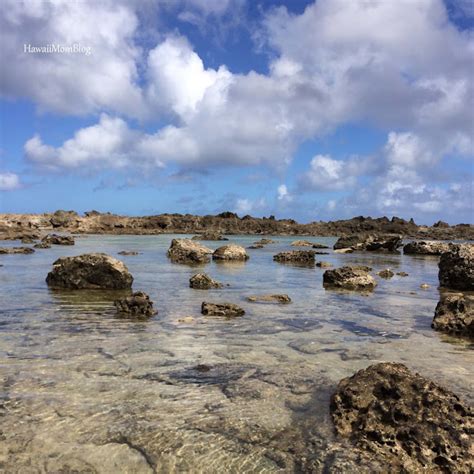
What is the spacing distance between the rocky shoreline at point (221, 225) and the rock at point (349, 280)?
66663 millimetres

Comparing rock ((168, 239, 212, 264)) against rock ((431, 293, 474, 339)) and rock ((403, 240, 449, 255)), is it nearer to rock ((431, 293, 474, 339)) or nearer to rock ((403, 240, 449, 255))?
rock ((431, 293, 474, 339))

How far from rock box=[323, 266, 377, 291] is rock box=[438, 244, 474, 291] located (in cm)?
380

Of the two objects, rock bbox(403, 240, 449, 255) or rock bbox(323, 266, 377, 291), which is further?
rock bbox(403, 240, 449, 255)

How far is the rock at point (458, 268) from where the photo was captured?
2039 centimetres

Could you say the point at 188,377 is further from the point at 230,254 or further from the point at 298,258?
the point at 298,258

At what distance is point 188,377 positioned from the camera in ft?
25.4

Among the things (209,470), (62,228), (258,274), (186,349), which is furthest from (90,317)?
(62,228)

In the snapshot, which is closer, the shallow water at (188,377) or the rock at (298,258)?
the shallow water at (188,377)

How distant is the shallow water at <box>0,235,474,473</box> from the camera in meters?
5.37

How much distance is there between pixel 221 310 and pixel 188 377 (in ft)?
16.9

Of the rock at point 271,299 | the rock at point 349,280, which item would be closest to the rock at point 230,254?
the rock at point 349,280

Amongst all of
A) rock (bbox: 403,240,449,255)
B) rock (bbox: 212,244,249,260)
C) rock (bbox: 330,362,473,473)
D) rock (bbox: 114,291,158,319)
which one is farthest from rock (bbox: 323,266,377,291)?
rock (bbox: 403,240,449,255)

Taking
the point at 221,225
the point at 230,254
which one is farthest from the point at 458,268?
the point at 221,225

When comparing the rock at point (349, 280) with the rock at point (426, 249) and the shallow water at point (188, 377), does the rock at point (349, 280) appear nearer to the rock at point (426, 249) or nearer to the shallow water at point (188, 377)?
the shallow water at point (188, 377)
